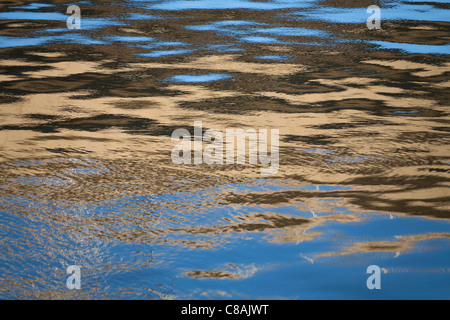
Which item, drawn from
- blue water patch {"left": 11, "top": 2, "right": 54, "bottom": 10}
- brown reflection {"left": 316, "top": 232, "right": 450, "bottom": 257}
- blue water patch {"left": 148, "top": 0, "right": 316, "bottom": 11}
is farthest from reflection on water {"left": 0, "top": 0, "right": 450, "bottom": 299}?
blue water patch {"left": 11, "top": 2, "right": 54, "bottom": 10}

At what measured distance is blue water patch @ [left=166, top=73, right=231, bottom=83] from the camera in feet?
11.5

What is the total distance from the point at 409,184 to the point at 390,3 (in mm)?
3800

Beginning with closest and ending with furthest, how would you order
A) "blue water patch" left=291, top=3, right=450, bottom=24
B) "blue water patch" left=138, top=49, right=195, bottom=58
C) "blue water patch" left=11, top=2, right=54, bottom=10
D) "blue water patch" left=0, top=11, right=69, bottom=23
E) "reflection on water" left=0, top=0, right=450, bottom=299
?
"reflection on water" left=0, top=0, right=450, bottom=299 < "blue water patch" left=138, top=49, right=195, bottom=58 < "blue water patch" left=291, top=3, right=450, bottom=24 < "blue water patch" left=0, top=11, right=69, bottom=23 < "blue water patch" left=11, top=2, right=54, bottom=10

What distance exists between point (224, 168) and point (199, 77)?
1.28m

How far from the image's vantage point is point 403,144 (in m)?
2.58

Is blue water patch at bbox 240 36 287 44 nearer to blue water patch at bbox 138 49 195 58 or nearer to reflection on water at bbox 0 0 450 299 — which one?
reflection on water at bbox 0 0 450 299

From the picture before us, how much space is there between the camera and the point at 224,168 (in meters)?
2.38

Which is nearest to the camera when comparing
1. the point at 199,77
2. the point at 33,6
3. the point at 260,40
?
the point at 199,77

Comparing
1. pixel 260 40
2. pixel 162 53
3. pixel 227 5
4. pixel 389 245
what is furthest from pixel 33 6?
pixel 389 245

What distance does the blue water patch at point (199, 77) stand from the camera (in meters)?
3.52

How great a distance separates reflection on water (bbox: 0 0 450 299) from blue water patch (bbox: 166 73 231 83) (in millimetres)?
15

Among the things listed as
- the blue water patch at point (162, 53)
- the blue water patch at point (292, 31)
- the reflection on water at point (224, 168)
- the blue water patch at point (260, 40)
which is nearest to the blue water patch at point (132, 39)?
the reflection on water at point (224, 168)

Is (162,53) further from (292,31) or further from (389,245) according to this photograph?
Result: (389,245)
